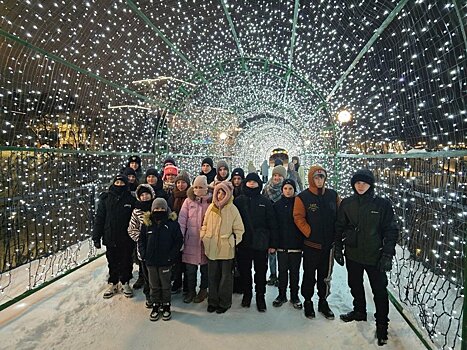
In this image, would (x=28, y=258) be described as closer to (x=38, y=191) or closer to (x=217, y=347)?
(x=38, y=191)

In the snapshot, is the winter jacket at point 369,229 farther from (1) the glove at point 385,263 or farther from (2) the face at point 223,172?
(2) the face at point 223,172

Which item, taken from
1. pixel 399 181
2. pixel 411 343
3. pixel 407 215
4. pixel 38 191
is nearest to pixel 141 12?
pixel 38 191

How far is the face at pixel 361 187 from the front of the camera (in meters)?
3.14

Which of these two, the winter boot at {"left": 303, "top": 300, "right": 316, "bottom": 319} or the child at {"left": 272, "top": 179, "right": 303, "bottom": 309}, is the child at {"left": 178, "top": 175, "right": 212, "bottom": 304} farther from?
the winter boot at {"left": 303, "top": 300, "right": 316, "bottom": 319}

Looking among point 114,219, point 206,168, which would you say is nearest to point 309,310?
point 114,219

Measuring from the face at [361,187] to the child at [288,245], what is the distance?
2.63 feet

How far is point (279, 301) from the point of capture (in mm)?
3725

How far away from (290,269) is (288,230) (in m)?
0.50

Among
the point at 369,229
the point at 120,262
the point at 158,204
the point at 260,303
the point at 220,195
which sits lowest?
the point at 260,303

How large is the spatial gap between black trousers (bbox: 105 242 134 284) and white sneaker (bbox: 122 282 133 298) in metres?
0.06

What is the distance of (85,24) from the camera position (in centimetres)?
427

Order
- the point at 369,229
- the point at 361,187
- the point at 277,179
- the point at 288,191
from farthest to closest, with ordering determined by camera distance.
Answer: the point at 277,179, the point at 288,191, the point at 361,187, the point at 369,229

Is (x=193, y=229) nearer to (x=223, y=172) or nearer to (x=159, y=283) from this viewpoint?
(x=159, y=283)

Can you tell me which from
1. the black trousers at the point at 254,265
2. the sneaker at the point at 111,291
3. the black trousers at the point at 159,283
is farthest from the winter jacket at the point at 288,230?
the sneaker at the point at 111,291
